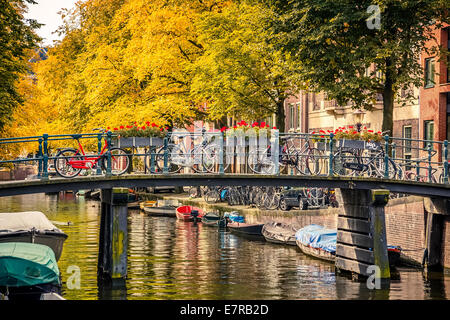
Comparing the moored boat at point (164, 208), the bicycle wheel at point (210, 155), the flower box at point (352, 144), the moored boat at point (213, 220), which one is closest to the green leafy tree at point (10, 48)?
the bicycle wheel at point (210, 155)

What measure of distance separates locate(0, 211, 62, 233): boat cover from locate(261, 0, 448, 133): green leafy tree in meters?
11.8

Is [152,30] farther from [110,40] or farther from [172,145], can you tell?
[172,145]

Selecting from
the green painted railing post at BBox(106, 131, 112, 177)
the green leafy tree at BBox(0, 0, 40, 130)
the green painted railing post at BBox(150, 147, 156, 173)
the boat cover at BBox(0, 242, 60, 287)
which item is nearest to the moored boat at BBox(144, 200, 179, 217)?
the green leafy tree at BBox(0, 0, 40, 130)

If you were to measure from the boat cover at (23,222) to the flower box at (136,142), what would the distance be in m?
3.87

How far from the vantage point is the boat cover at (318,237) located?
3133 cm

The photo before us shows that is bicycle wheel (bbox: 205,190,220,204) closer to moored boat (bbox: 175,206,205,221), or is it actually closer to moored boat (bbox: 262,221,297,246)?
moored boat (bbox: 175,206,205,221)

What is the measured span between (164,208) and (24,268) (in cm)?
3288

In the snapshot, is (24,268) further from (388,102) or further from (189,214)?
(189,214)

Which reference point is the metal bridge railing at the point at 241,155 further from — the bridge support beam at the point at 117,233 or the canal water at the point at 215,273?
the canal water at the point at 215,273

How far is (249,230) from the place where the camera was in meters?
40.1

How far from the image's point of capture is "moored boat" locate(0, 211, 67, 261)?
79.2 feet

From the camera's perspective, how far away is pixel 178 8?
4644cm

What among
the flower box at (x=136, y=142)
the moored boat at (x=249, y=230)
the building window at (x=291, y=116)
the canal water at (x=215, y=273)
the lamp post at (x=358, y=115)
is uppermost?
the building window at (x=291, y=116)
